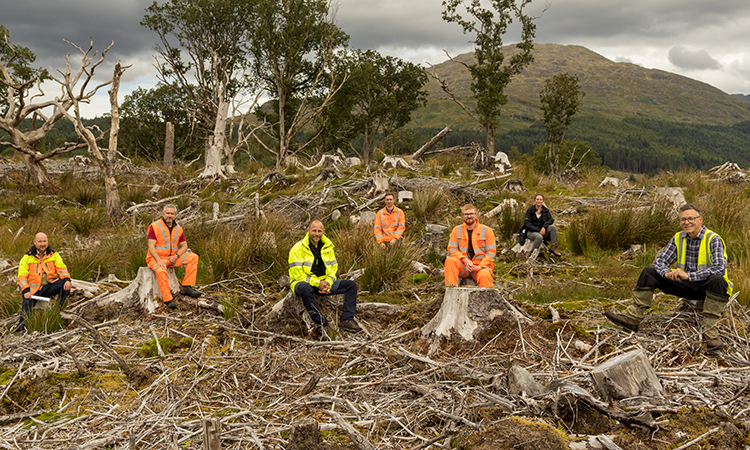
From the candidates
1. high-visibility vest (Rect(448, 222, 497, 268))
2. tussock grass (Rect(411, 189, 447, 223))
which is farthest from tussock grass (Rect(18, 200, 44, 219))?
high-visibility vest (Rect(448, 222, 497, 268))

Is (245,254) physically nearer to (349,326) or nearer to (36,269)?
(36,269)

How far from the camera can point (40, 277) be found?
18.0 ft

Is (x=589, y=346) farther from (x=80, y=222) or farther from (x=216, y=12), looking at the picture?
(x=216, y=12)

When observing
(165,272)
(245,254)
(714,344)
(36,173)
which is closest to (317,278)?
(165,272)

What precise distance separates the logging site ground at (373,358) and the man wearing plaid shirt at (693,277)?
20 centimetres

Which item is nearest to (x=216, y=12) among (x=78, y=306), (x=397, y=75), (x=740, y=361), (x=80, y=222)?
(x=397, y=75)

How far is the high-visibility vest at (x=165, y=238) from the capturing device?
577 centimetres

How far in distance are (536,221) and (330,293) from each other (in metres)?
5.01

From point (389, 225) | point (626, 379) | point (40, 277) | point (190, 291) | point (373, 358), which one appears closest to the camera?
point (626, 379)

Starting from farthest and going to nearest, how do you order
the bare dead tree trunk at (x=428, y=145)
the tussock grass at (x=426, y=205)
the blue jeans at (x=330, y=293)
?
the bare dead tree trunk at (x=428, y=145) < the tussock grass at (x=426, y=205) < the blue jeans at (x=330, y=293)

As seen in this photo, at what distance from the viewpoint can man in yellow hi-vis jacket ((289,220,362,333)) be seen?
4.92m

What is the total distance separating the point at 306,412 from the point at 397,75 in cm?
3198

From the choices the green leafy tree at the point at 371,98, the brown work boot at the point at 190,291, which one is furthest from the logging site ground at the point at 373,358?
the green leafy tree at the point at 371,98

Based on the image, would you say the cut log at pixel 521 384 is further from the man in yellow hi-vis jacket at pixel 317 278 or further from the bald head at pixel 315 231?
the bald head at pixel 315 231
